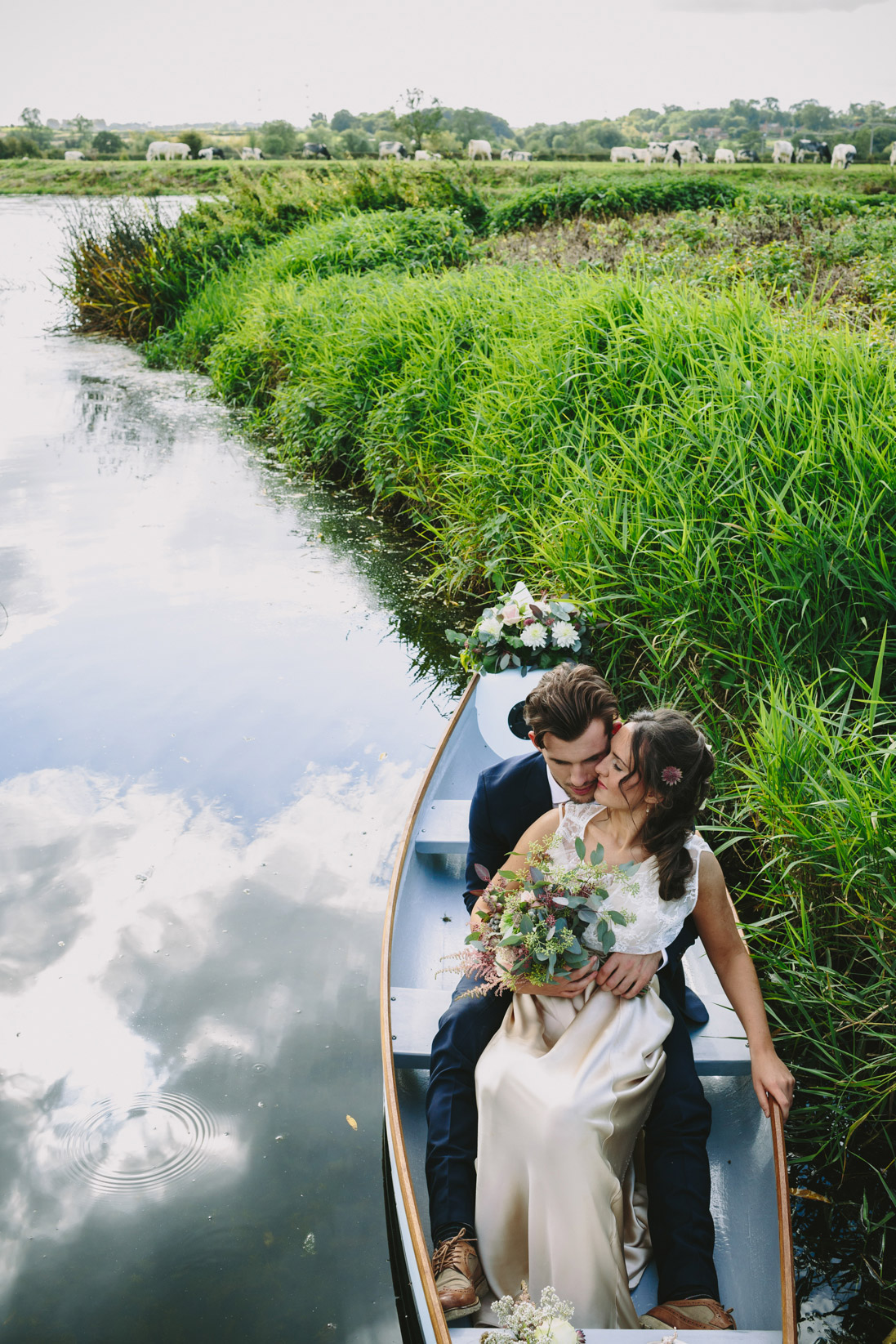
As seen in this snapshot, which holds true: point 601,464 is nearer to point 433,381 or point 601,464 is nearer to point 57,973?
point 433,381

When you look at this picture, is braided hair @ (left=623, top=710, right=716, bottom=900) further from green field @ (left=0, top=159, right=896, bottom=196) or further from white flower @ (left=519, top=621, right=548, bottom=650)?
green field @ (left=0, top=159, right=896, bottom=196)

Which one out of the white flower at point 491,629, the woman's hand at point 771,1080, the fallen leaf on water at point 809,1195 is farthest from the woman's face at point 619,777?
the white flower at point 491,629

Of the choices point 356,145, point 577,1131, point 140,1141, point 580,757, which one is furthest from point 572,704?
point 356,145

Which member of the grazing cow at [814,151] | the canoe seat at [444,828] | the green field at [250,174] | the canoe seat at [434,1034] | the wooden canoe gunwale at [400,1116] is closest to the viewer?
the wooden canoe gunwale at [400,1116]

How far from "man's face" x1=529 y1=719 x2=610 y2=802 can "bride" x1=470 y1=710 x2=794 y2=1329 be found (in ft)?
0.14

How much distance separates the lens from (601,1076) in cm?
183

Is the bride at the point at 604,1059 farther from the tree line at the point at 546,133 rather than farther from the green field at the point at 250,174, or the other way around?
the tree line at the point at 546,133

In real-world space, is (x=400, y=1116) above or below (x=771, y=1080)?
below

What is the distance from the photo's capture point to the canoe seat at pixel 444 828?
2.93 meters

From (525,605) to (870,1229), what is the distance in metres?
2.22

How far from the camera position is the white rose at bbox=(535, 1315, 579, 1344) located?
1.51 metres

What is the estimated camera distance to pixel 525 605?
3619 millimetres

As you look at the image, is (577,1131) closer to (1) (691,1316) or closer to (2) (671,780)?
(1) (691,1316)

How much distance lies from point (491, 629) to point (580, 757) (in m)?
1.56
